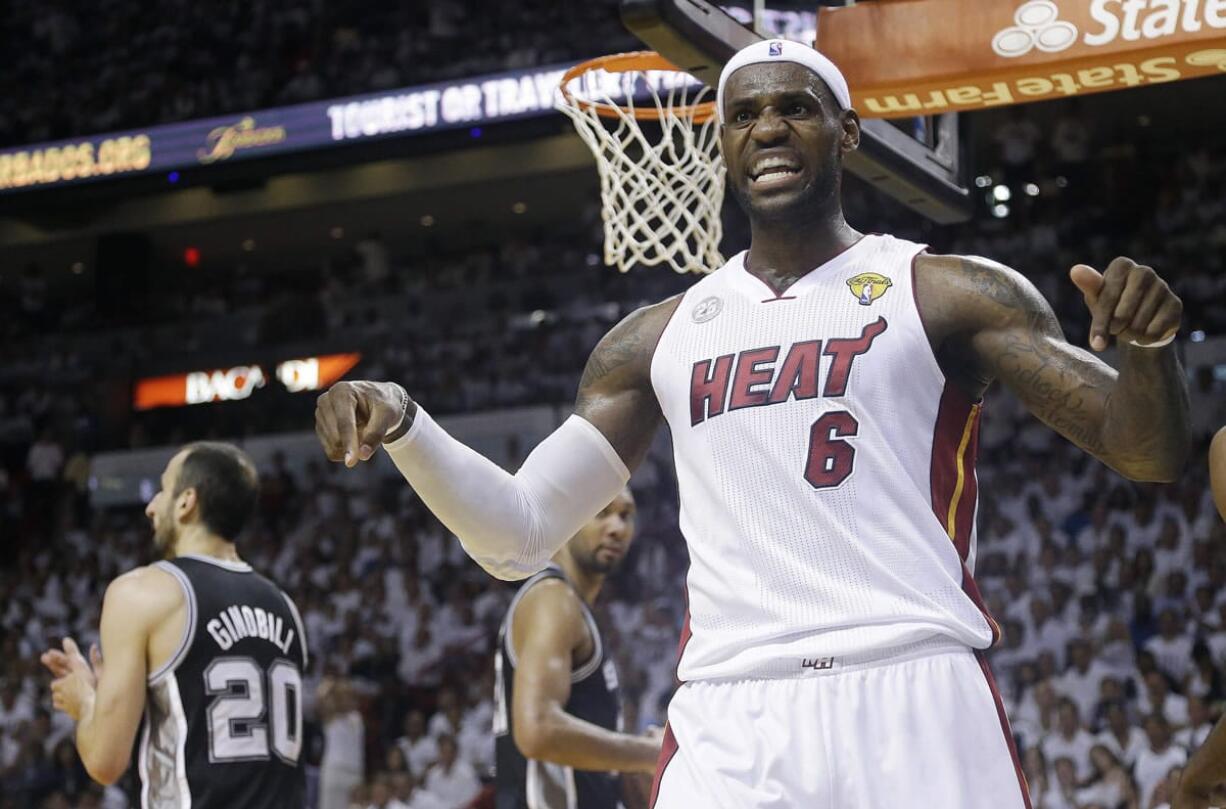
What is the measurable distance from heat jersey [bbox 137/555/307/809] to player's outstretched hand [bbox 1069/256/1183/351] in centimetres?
282

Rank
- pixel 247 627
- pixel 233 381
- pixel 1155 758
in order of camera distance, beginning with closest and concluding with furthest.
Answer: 1. pixel 247 627
2. pixel 1155 758
3. pixel 233 381

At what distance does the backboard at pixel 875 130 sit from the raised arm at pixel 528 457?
1218 millimetres

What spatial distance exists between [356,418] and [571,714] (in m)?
2.33

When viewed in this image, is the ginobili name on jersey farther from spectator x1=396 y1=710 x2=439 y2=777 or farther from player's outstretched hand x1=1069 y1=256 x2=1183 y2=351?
spectator x1=396 y1=710 x2=439 y2=777

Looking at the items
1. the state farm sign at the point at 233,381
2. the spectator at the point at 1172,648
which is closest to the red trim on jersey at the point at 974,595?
the spectator at the point at 1172,648

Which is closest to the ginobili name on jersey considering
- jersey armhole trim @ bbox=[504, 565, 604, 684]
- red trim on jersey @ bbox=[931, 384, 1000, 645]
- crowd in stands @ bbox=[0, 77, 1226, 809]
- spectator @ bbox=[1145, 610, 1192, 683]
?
jersey armhole trim @ bbox=[504, 565, 604, 684]

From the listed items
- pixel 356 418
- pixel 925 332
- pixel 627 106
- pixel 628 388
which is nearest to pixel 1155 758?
pixel 627 106

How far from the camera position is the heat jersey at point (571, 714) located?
15.8ft

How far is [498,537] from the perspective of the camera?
9.37 ft

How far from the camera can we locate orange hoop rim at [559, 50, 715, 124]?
4.96 metres

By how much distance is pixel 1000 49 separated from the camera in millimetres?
4660

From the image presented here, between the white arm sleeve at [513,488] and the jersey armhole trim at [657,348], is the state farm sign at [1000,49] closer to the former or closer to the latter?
the jersey armhole trim at [657,348]

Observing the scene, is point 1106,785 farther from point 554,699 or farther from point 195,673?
point 195,673

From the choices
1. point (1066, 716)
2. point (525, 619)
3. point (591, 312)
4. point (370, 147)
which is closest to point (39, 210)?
point (370, 147)
